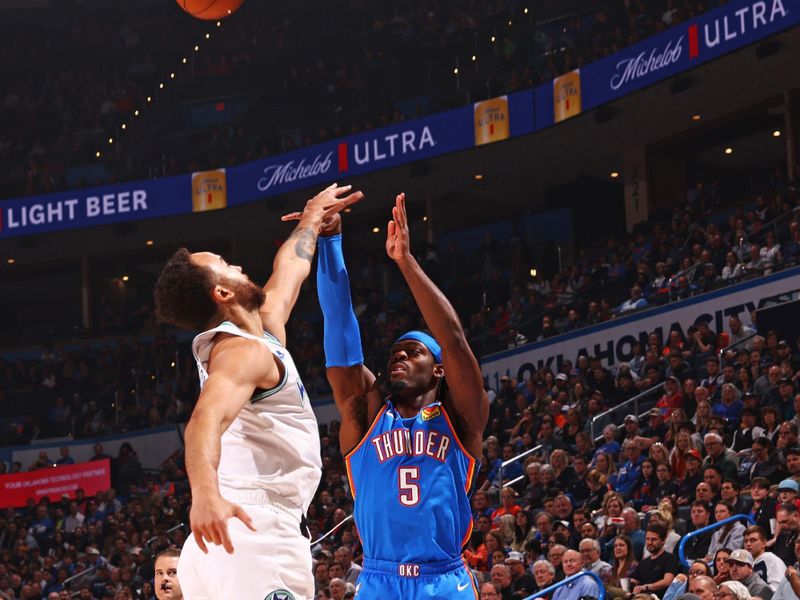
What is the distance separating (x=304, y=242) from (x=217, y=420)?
1.74 meters

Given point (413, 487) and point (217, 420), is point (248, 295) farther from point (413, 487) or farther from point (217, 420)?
point (413, 487)

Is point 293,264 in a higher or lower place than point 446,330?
higher

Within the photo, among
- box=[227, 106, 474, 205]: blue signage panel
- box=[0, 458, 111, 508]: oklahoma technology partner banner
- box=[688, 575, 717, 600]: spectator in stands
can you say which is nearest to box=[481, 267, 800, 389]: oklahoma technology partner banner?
box=[227, 106, 474, 205]: blue signage panel

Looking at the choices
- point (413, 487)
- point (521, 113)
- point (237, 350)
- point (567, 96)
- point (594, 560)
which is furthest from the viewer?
point (521, 113)

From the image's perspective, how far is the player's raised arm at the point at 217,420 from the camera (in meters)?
3.21

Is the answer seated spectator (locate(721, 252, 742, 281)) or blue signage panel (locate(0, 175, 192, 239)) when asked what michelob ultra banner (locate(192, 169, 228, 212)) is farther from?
seated spectator (locate(721, 252, 742, 281))

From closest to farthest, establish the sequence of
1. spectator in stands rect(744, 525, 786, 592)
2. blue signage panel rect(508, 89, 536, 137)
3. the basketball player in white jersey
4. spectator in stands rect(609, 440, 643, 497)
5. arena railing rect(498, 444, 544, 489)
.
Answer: the basketball player in white jersey → spectator in stands rect(744, 525, 786, 592) → spectator in stands rect(609, 440, 643, 497) → arena railing rect(498, 444, 544, 489) → blue signage panel rect(508, 89, 536, 137)

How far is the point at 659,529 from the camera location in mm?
10531

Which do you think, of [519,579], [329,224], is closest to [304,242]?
[329,224]

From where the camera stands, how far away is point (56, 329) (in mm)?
29688

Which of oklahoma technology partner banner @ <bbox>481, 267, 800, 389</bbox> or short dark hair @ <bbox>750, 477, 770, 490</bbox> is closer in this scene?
short dark hair @ <bbox>750, 477, 770, 490</bbox>

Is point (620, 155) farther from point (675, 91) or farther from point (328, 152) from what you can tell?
point (328, 152)

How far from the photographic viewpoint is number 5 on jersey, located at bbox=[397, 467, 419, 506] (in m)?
5.11

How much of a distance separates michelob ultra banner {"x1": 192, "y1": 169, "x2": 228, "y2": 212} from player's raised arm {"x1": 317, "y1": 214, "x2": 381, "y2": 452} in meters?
20.5
